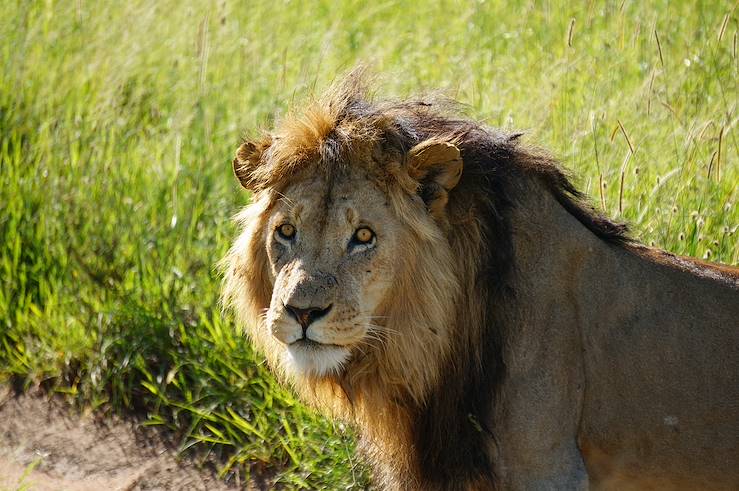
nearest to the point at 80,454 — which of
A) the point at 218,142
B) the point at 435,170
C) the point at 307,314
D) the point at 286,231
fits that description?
the point at 218,142

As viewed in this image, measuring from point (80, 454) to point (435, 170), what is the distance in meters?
2.47

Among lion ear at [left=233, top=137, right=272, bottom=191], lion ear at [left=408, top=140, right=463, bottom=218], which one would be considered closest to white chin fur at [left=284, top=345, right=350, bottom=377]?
lion ear at [left=408, top=140, right=463, bottom=218]

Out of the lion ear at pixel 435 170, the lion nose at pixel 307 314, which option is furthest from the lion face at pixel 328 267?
the lion ear at pixel 435 170

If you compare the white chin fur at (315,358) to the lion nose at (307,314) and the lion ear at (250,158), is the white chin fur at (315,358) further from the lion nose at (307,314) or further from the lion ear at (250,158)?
the lion ear at (250,158)

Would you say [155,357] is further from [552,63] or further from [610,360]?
[552,63]

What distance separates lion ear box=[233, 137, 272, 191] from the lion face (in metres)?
0.22

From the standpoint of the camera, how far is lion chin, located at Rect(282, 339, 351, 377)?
10.1 ft

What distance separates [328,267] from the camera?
123 inches

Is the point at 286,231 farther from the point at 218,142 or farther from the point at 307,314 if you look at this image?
the point at 218,142

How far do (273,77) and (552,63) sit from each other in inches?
67.2

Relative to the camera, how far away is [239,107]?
248 inches

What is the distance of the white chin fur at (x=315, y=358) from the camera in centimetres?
309

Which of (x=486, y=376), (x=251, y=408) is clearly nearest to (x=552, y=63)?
(x=251, y=408)

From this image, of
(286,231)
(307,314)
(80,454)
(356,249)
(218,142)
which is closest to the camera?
(307,314)
